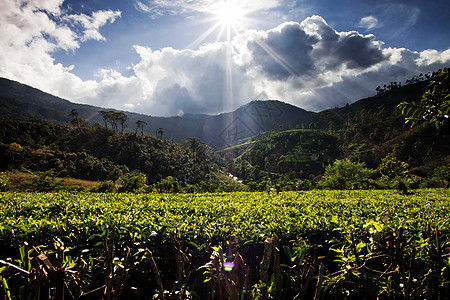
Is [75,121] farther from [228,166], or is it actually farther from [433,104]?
[433,104]

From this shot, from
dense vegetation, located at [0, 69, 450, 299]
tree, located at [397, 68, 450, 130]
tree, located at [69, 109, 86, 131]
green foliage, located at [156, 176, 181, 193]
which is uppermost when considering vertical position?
tree, located at [69, 109, 86, 131]

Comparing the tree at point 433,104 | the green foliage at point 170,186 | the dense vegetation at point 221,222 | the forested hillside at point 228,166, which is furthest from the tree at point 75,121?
the tree at point 433,104

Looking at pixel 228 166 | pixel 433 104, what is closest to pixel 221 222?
pixel 433 104

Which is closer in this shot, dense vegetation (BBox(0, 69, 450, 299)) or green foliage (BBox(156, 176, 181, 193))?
dense vegetation (BBox(0, 69, 450, 299))

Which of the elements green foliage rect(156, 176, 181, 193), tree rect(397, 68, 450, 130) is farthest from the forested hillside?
tree rect(397, 68, 450, 130)

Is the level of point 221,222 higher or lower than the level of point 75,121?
lower

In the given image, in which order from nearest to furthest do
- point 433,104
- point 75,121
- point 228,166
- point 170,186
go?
point 433,104, point 170,186, point 75,121, point 228,166

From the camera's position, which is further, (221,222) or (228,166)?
(228,166)

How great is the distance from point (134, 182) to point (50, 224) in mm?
11097

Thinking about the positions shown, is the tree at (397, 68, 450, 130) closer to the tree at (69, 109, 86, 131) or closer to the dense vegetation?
the dense vegetation

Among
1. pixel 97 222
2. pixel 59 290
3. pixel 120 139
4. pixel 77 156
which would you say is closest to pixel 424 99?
pixel 59 290

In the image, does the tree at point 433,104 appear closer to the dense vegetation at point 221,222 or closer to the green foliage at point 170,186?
the dense vegetation at point 221,222

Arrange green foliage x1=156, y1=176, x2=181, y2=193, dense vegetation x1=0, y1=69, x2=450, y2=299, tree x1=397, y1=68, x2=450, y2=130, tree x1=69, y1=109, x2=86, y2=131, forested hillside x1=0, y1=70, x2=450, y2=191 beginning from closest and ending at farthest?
1. dense vegetation x1=0, y1=69, x2=450, y2=299
2. tree x1=397, y1=68, x2=450, y2=130
3. green foliage x1=156, y1=176, x2=181, y2=193
4. forested hillside x1=0, y1=70, x2=450, y2=191
5. tree x1=69, y1=109, x2=86, y2=131

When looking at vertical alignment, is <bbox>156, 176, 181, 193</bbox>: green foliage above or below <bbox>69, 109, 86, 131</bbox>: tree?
below
